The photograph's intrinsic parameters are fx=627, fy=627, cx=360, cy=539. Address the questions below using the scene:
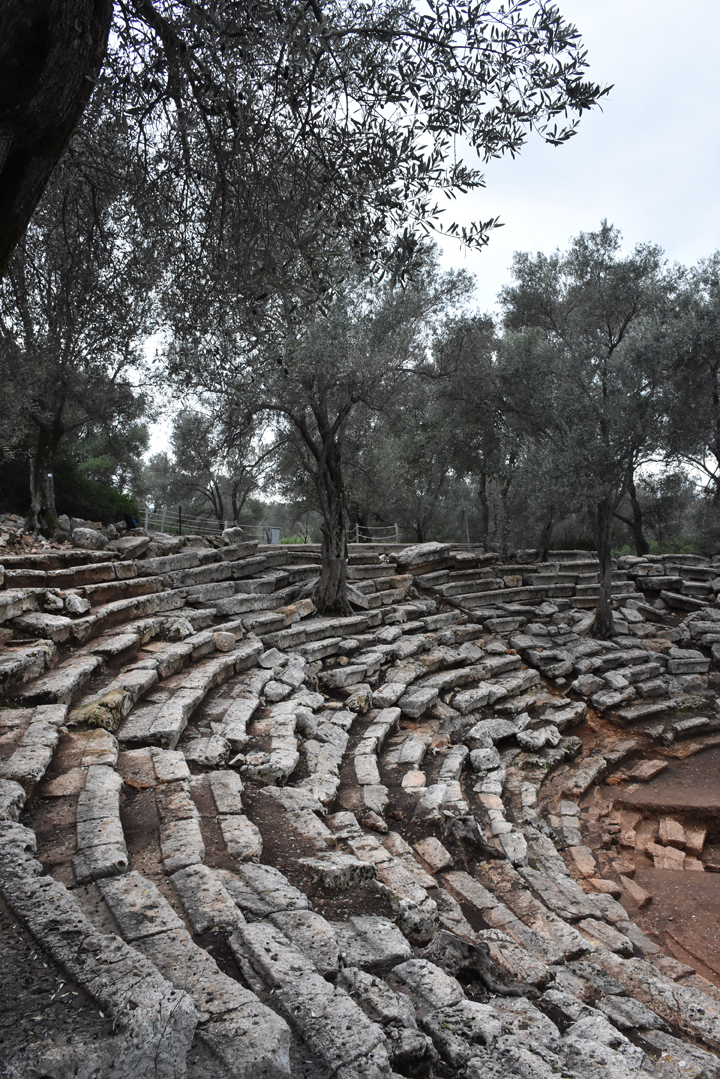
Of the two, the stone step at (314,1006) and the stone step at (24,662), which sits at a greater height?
the stone step at (24,662)

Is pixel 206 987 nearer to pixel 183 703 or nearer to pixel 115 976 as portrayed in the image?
pixel 115 976

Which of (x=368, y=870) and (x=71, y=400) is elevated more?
(x=71, y=400)

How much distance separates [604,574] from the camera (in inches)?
587

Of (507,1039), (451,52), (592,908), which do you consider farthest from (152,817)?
(451,52)

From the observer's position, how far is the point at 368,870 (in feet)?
14.1

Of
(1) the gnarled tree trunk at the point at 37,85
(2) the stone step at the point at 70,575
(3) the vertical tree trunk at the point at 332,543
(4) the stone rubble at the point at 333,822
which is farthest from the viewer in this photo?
(3) the vertical tree trunk at the point at 332,543

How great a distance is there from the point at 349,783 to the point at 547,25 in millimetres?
6887

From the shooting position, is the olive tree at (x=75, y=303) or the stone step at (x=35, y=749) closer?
the stone step at (x=35, y=749)

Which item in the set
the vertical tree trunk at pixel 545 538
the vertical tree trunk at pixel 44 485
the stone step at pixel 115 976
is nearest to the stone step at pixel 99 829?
the stone step at pixel 115 976

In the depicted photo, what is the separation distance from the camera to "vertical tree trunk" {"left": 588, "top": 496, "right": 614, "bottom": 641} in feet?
48.5

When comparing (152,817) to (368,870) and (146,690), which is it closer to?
(368,870)

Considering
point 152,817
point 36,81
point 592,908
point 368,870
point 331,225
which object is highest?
point 331,225

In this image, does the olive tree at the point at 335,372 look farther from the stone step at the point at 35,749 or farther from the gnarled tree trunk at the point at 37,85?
the gnarled tree trunk at the point at 37,85

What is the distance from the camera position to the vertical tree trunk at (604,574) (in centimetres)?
1480
